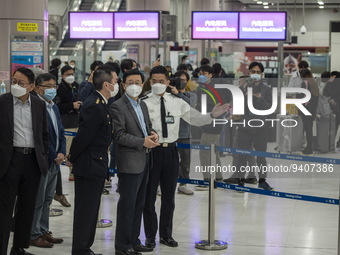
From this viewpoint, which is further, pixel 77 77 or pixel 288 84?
pixel 77 77

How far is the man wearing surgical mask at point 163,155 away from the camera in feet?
23.0

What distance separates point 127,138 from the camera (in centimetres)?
639

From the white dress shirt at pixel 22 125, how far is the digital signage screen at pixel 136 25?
1019 centimetres

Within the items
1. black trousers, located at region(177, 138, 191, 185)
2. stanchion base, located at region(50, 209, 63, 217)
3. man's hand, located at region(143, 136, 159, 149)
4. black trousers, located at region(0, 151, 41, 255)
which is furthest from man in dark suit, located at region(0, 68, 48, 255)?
black trousers, located at region(177, 138, 191, 185)

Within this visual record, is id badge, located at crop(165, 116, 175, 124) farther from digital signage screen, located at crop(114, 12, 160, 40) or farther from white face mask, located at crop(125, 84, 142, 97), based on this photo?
digital signage screen, located at crop(114, 12, 160, 40)

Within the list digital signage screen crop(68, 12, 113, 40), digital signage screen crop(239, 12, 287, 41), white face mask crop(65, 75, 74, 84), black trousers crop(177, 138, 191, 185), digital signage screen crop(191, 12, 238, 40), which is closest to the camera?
black trousers crop(177, 138, 191, 185)

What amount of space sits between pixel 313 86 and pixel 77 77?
6.38 m

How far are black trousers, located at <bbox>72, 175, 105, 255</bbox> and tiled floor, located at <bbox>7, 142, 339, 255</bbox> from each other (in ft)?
2.05

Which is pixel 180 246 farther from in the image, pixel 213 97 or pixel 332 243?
pixel 213 97

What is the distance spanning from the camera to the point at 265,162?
9.28 meters

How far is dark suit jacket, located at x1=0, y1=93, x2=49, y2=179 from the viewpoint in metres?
6.14

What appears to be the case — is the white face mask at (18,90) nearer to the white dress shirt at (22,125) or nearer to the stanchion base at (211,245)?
the white dress shirt at (22,125)

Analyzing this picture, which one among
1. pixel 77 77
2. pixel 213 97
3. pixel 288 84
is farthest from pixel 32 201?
pixel 77 77

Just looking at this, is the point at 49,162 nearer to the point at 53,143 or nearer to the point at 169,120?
the point at 53,143
